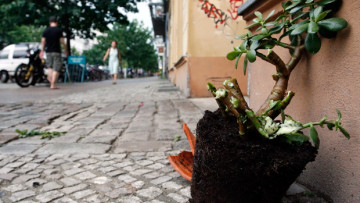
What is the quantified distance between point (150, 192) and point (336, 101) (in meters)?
1.13

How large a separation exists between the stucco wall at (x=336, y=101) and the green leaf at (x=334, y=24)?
2.2 inches

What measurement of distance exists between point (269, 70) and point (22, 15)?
1662 cm

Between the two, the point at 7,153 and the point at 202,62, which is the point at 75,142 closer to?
the point at 7,153

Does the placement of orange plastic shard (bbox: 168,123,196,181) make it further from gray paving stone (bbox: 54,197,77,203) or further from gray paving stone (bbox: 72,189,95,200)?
gray paving stone (bbox: 54,197,77,203)

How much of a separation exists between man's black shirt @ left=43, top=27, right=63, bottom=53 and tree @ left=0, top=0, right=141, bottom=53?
22.1 feet

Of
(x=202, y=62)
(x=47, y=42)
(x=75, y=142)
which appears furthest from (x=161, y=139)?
(x=47, y=42)

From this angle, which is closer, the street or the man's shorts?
the street

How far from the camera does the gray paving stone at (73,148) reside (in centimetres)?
273

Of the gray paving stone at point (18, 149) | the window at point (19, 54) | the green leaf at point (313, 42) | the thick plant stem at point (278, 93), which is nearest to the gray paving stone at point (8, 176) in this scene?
the gray paving stone at point (18, 149)

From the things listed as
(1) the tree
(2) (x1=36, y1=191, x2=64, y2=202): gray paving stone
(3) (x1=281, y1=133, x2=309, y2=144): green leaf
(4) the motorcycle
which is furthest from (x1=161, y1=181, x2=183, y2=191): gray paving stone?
(1) the tree

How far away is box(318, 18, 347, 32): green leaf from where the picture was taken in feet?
4.29

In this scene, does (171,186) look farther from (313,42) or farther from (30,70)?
(30,70)

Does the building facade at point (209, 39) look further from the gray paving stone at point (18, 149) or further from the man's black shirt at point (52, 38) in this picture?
the man's black shirt at point (52, 38)

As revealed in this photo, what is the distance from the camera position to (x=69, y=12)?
15352 mm
